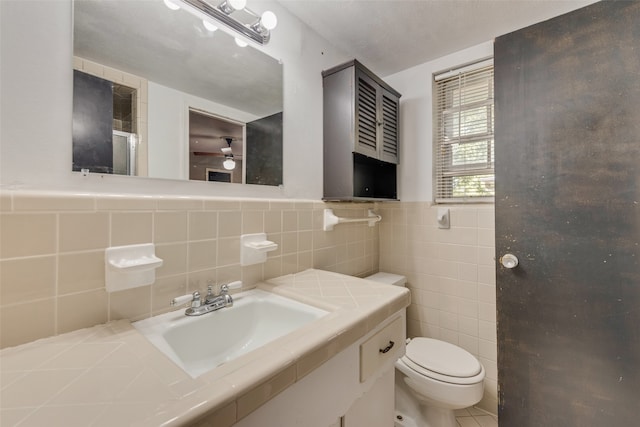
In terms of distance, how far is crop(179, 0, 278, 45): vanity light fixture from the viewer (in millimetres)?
979

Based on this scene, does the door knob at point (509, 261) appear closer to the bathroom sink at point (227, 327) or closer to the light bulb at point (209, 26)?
the bathroom sink at point (227, 327)

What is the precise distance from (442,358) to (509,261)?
630 mm

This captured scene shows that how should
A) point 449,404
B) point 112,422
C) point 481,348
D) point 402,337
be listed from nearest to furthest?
point 112,422, point 402,337, point 449,404, point 481,348

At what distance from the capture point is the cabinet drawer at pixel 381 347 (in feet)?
2.59

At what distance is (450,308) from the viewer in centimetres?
174

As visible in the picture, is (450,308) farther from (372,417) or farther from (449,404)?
(372,417)

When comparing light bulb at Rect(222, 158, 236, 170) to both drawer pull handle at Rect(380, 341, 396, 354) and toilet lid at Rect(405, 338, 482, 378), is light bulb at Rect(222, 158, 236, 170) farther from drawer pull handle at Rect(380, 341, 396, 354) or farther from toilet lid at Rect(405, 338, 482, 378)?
toilet lid at Rect(405, 338, 482, 378)

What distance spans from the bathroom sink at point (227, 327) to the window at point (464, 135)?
138cm

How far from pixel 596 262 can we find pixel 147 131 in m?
1.78

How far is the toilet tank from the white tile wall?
0.08 metres

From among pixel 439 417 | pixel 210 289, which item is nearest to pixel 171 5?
pixel 210 289

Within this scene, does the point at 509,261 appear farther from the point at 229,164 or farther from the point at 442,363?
the point at 229,164

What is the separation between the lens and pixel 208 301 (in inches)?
35.4

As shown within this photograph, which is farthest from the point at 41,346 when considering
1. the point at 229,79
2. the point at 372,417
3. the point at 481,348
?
the point at 481,348
